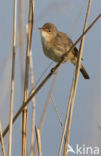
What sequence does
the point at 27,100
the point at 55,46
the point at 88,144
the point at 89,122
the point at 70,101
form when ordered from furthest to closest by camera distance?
the point at 55,46 < the point at 89,122 < the point at 88,144 < the point at 70,101 < the point at 27,100

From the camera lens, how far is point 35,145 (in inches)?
72.2

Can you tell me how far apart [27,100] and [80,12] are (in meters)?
0.59

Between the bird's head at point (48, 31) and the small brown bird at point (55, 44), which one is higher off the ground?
the bird's head at point (48, 31)

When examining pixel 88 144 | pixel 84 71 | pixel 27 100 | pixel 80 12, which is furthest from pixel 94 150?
pixel 84 71

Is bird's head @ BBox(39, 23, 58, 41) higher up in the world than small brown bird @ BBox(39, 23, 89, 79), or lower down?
higher up

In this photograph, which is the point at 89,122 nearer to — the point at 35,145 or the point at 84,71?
the point at 35,145

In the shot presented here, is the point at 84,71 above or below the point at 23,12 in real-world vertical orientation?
below

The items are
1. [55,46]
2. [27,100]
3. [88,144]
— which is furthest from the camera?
[55,46]

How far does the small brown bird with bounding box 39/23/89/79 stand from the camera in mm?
2698

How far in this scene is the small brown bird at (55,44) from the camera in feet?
8.85

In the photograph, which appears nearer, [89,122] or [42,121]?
[42,121]

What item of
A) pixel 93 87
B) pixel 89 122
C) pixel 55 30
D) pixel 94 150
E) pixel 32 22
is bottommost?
pixel 94 150

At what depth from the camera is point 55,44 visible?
2.75m

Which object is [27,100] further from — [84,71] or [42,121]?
[84,71]
